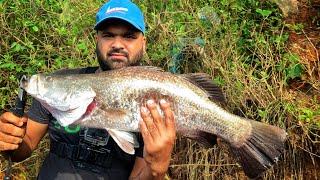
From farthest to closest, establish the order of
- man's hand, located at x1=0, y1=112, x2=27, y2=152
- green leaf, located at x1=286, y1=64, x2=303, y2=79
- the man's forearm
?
green leaf, located at x1=286, y1=64, x2=303, y2=79 < the man's forearm < man's hand, located at x1=0, y1=112, x2=27, y2=152

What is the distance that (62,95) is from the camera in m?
2.43

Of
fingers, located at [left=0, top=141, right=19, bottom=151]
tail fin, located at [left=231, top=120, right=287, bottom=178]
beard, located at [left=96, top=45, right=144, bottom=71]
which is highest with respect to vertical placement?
beard, located at [left=96, top=45, right=144, bottom=71]

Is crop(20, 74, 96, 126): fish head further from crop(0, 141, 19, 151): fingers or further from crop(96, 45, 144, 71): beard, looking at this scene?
crop(96, 45, 144, 71): beard

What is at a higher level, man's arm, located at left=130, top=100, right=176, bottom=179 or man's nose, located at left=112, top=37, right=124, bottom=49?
man's nose, located at left=112, top=37, right=124, bottom=49

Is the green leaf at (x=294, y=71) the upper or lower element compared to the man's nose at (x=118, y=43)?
lower

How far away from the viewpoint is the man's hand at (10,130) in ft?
7.78

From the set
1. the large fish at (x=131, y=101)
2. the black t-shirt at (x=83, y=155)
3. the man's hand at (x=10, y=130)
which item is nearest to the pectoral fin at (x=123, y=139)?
the large fish at (x=131, y=101)

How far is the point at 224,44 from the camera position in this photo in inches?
184

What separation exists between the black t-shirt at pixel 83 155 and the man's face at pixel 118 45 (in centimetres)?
41

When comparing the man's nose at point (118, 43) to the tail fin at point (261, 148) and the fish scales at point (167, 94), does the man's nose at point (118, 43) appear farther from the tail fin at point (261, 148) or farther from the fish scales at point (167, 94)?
the tail fin at point (261, 148)

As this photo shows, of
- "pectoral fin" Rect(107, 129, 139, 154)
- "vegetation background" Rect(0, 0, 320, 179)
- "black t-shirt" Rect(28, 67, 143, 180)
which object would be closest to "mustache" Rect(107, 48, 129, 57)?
"black t-shirt" Rect(28, 67, 143, 180)

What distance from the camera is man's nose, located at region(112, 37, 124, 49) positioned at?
9.17ft

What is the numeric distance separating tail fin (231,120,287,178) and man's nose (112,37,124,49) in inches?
33.8

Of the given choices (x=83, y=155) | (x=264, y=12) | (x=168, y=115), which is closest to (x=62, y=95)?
(x=83, y=155)
